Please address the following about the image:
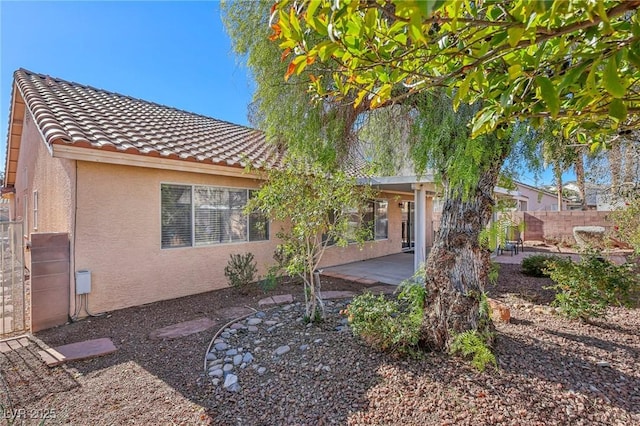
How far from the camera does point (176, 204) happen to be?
7.01 m

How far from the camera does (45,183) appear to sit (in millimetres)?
7906

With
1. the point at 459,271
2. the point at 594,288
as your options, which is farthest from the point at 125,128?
the point at 594,288

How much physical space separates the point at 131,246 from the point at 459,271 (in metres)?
6.12

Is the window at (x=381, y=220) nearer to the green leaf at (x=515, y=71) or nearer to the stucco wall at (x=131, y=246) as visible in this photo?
the stucco wall at (x=131, y=246)

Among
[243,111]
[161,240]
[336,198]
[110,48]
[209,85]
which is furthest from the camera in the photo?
[209,85]

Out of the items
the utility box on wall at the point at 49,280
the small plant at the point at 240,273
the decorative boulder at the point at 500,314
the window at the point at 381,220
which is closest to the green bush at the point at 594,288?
the decorative boulder at the point at 500,314

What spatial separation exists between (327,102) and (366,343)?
3693 mm

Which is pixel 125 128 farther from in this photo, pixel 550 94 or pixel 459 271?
pixel 550 94

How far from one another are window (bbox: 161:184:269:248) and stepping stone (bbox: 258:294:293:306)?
193 centimetres

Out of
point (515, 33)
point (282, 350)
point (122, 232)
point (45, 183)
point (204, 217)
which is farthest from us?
point (45, 183)

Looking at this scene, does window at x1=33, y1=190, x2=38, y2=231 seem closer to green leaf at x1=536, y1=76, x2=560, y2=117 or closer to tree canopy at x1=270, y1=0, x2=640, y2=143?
tree canopy at x1=270, y1=0, x2=640, y2=143

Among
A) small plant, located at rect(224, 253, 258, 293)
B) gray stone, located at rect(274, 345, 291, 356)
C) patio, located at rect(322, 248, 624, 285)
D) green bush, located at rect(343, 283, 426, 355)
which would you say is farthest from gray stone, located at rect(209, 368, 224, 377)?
patio, located at rect(322, 248, 624, 285)

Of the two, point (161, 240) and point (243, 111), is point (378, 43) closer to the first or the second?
point (243, 111)

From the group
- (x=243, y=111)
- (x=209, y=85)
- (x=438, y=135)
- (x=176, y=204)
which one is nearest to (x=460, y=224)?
(x=438, y=135)
